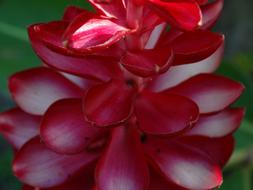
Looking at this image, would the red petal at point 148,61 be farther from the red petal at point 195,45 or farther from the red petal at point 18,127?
the red petal at point 18,127

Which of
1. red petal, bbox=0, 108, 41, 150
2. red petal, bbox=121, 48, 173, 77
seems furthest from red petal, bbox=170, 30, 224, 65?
red petal, bbox=0, 108, 41, 150

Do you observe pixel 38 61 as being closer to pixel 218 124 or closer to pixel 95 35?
pixel 218 124

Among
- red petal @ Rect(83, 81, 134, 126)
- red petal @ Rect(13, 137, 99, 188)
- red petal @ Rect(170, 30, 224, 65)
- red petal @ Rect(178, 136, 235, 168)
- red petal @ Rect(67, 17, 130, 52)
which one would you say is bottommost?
red petal @ Rect(178, 136, 235, 168)

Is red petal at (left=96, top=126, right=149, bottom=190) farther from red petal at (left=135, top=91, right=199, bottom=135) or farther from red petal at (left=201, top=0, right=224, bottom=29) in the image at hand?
red petal at (left=201, top=0, right=224, bottom=29)

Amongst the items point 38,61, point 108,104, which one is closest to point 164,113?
point 108,104

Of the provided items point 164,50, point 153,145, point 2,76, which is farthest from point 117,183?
point 2,76

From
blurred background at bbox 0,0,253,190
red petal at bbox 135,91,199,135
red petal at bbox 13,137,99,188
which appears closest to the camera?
red petal at bbox 135,91,199,135
